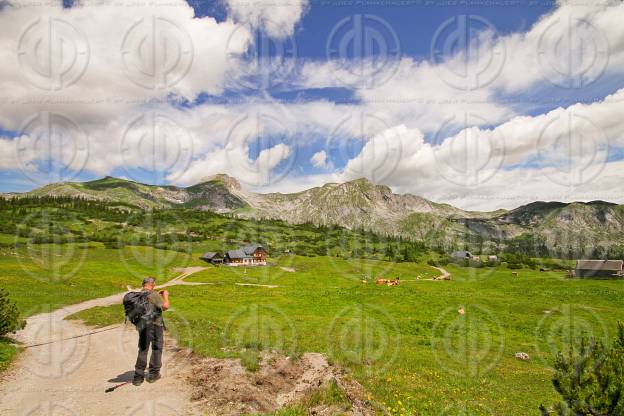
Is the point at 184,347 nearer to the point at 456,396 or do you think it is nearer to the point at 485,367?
the point at 456,396

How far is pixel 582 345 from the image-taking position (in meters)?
10.7

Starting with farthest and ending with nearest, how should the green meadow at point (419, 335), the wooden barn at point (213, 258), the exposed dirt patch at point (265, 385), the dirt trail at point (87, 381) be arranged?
the wooden barn at point (213, 258) < the green meadow at point (419, 335) < the exposed dirt patch at point (265, 385) < the dirt trail at point (87, 381)

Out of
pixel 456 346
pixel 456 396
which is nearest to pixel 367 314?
pixel 456 346

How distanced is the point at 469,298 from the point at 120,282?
68221 millimetres

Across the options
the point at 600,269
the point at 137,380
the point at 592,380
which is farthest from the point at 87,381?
the point at 600,269

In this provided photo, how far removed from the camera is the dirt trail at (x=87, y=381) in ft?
41.1

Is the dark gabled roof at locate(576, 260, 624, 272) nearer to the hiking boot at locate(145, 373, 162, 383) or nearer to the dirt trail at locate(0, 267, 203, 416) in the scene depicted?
the dirt trail at locate(0, 267, 203, 416)

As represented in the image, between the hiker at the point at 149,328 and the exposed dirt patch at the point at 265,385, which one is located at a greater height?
the hiker at the point at 149,328

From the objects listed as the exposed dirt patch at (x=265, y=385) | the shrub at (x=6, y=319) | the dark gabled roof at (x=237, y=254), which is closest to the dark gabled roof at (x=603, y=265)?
the dark gabled roof at (x=237, y=254)

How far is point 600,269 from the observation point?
13425 cm

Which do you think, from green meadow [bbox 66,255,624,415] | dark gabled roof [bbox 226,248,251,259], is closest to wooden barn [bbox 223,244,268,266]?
dark gabled roof [bbox 226,248,251,259]

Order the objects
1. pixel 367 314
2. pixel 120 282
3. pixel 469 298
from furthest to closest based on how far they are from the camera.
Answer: pixel 120 282 < pixel 469 298 < pixel 367 314

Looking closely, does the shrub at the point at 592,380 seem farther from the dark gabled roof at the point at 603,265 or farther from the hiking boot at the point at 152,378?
the dark gabled roof at the point at 603,265

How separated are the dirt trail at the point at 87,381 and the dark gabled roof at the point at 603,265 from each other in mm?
165298
